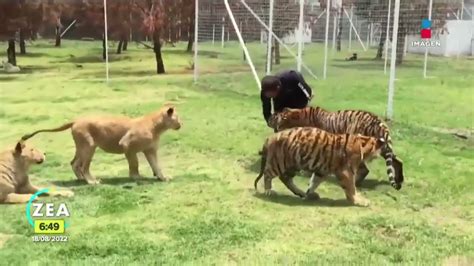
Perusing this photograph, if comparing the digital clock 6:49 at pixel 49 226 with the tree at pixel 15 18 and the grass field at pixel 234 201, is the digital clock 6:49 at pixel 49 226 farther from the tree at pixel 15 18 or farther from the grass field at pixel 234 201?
the tree at pixel 15 18

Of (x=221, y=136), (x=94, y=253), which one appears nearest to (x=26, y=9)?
(x=221, y=136)

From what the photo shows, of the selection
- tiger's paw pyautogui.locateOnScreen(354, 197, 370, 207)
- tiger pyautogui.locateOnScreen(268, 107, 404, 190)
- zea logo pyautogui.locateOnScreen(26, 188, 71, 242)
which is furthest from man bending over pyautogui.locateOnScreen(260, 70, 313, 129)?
zea logo pyautogui.locateOnScreen(26, 188, 71, 242)

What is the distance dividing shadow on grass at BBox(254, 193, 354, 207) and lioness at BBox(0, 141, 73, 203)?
1.96 metres

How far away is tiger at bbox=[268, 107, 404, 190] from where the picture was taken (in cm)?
682

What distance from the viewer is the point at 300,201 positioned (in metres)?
6.21

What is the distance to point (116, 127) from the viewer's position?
677cm

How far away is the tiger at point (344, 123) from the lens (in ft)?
22.4

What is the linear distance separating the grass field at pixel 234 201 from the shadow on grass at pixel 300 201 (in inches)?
0.4

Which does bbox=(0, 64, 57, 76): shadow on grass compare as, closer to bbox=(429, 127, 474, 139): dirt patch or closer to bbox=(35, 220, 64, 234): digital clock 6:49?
bbox=(429, 127, 474, 139): dirt patch

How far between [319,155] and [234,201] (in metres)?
0.93

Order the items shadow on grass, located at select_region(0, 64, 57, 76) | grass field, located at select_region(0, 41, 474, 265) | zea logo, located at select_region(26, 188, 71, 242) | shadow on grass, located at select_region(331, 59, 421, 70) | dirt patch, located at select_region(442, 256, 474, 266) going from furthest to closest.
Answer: shadow on grass, located at select_region(331, 59, 421, 70) → shadow on grass, located at select_region(0, 64, 57, 76) → zea logo, located at select_region(26, 188, 71, 242) → grass field, located at select_region(0, 41, 474, 265) → dirt patch, located at select_region(442, 256, 474, 266)

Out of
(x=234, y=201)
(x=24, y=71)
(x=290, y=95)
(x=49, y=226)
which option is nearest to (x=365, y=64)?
(x=24, y=71)

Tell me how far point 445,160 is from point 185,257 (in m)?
4.69

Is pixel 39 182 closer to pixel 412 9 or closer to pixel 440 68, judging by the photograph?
pixel 412 9
